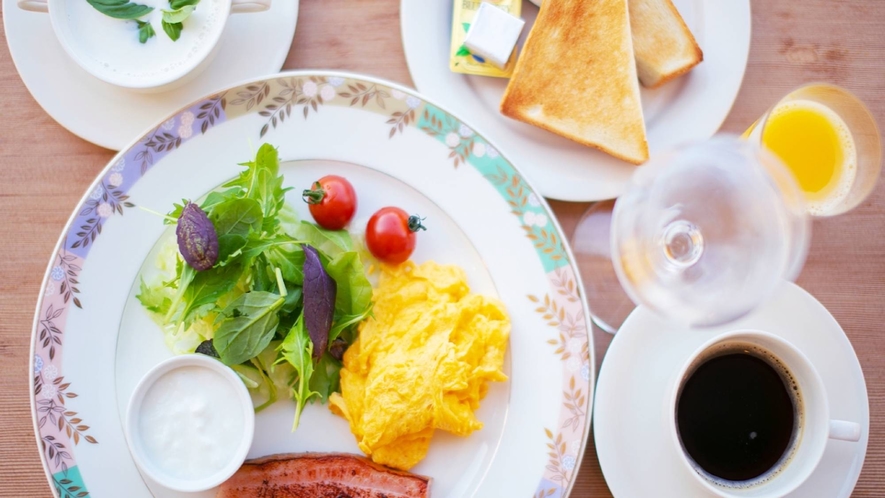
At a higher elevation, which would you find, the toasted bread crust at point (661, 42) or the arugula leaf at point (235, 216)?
the arugula leaf at point (235, 216)

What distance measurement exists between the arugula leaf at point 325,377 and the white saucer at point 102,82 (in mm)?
967

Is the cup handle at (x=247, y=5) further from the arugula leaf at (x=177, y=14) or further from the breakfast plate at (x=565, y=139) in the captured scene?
the breakfast plate at (x=565, y=139)

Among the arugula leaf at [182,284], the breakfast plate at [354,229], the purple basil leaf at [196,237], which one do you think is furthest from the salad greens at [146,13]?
the arugula leaf at [182,284]

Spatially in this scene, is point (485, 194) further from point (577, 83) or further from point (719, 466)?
point (719, 466)

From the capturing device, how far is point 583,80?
7.18 feet

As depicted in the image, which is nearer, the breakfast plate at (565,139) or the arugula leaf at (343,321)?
the arugula leaf at (343,321)

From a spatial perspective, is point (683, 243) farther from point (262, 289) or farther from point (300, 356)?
point (262, 289)

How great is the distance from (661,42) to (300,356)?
159 cm

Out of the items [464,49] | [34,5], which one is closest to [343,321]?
[464,49]

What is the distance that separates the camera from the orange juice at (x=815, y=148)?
2080mm

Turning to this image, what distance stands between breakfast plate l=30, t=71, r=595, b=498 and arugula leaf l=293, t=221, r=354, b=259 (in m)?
0.20

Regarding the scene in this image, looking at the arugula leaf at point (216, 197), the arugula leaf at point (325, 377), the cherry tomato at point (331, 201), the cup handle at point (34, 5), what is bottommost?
the arugula leaf at point (325, 377)

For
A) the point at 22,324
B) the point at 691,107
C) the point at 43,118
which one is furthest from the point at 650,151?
the point at 22,324

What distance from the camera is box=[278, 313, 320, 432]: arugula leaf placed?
1835 mm
